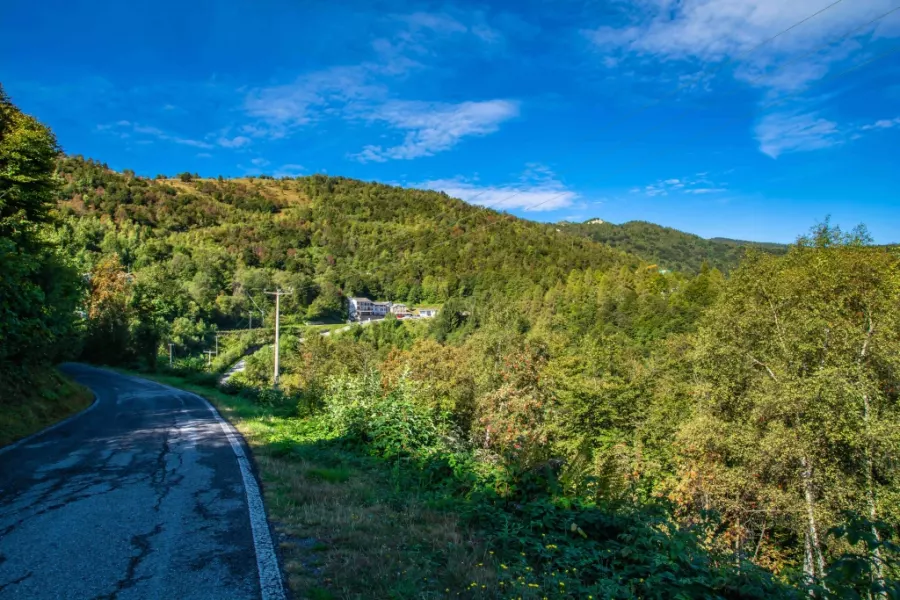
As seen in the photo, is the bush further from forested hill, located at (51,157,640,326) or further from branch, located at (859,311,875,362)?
forested hill, located at (51,157,640,326)

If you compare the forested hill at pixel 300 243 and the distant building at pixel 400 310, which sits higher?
the forested hill at pixel 300 243

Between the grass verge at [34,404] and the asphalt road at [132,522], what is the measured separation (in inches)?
71.6

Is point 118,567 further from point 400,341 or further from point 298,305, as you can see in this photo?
point 298,305

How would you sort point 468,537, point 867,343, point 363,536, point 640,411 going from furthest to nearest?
point 640,411
point 867,343
point 468,537
point 363,536

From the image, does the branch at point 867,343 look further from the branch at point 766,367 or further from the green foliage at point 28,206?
the green foliage at point 28,206

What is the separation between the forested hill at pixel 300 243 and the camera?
310 ft

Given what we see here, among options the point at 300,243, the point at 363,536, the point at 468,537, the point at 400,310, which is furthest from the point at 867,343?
the point at 300,243

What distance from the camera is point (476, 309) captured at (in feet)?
336

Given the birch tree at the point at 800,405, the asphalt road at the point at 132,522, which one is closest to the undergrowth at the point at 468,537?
the asphalt road at the point at 132,522

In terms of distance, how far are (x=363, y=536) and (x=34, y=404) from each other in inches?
541

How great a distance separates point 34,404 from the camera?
12570 mm

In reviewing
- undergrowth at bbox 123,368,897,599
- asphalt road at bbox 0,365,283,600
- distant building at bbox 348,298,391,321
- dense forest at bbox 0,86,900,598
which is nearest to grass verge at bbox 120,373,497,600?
undergrowth at bbox 123,368,897,599

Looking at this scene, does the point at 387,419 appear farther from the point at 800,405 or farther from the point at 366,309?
the point at 366,309

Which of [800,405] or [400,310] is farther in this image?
[400,310]
